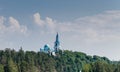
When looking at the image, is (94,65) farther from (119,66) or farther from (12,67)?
(12,67)

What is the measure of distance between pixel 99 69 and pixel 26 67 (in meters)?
35.8

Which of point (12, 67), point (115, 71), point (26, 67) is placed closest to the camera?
point (115, 71)

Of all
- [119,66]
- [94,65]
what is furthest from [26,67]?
[119,66]

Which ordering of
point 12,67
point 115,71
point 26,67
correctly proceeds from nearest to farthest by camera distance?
point 115,71 → point 12,67 → point 26,67

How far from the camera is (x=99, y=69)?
148 meters

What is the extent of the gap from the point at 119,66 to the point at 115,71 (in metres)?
2.71

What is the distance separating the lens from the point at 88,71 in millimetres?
148500

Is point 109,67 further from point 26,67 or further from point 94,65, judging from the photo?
point 26,67

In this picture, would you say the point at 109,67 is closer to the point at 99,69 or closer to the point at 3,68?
the point at 99,69

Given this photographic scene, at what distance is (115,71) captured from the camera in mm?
144875

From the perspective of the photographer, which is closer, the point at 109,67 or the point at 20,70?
the point at 109,67

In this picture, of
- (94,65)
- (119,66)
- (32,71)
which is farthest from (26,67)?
(119,66)

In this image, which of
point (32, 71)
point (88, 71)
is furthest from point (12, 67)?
point (88, 71)

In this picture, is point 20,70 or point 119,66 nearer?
point 119,66
